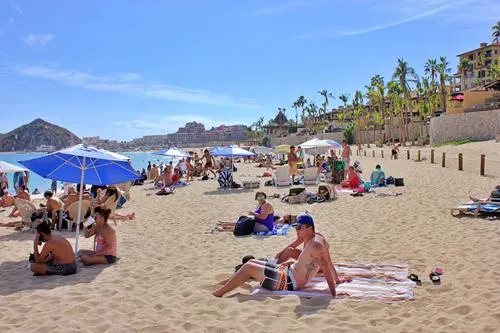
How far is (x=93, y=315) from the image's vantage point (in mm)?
4156

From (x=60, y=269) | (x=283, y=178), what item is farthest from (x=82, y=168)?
(x=283, y=178)

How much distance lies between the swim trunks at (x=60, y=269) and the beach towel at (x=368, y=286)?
2.41 metres

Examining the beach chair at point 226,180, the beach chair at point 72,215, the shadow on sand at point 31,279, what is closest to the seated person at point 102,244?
the shadow on sand at point 31,279

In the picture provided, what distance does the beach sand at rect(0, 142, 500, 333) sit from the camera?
156 inches

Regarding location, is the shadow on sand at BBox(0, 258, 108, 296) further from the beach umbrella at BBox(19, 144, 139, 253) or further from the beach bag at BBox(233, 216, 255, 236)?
the beach bag at BBox(233, 216, 255, 236)

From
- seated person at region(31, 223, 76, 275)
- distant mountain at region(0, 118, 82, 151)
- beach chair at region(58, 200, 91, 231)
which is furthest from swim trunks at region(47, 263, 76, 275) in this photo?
distant mountain at region(0, 118, 82, 151)

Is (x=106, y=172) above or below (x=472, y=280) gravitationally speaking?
above

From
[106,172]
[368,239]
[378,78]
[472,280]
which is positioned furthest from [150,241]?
[378,78]

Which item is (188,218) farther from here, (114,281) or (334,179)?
(334,179)

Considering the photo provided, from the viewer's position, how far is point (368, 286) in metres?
4.84

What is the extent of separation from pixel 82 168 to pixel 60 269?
5.50 ft

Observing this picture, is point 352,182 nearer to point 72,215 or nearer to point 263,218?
point 263,218

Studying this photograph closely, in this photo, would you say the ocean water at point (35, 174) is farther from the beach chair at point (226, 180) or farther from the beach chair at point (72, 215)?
the beach chair at point (226, 180)

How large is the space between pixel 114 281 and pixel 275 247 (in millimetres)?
2678
